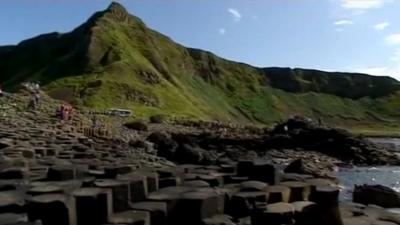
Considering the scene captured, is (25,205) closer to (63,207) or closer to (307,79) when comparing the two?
(63,207)

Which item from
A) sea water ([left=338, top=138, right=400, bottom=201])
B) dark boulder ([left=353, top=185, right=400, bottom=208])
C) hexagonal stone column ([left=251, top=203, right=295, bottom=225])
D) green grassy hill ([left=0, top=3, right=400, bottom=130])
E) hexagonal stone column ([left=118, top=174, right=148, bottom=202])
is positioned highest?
green grassy hill ([left=0, top=3, right=400, bottom=130])

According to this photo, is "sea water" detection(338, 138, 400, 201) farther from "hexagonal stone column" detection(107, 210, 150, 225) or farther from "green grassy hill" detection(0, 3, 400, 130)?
"green grassy hill" detection(0, 3, 400, 130)

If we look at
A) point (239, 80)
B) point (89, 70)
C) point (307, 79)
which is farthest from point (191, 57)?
point (89, 70)

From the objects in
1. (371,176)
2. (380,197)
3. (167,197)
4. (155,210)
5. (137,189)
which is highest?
(137,189)

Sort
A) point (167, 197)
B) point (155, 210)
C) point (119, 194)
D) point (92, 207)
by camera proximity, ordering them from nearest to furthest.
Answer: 1. point (92, 207)
2. point (155, 210)
3. point (119, 194)
4. point (167, 197)

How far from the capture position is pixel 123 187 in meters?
8.57

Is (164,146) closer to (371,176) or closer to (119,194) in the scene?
(371,176)

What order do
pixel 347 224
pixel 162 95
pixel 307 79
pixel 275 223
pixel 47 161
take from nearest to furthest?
pixel 275 223 → pixel 347 224 → pixel 47 161 → pixel 162 95 → pixel 307 79

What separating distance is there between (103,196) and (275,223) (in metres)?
2.57

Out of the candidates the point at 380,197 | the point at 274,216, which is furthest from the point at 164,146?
the point at 274,216

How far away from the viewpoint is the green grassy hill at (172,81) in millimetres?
103938

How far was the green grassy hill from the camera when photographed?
103938mm

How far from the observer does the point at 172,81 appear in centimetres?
13512

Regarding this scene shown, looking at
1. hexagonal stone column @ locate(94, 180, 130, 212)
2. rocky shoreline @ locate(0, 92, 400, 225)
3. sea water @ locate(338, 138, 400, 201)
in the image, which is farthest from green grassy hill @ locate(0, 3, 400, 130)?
hexagonal stone column @ locate(94, 180, 130, 212)
